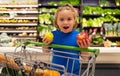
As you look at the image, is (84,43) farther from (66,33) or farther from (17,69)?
(66,33)

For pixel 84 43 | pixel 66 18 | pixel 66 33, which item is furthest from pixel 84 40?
pixel 66 33

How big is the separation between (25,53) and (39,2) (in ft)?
18.9

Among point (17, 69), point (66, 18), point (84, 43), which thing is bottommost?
point (17, 69)

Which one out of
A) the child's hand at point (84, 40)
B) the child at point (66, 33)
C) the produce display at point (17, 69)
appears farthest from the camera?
the child at point (66, 33)

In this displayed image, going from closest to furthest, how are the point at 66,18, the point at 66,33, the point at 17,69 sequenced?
the point at 17,69, the point at 66,18, the point at 66,33

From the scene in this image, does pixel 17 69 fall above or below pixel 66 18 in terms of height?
below

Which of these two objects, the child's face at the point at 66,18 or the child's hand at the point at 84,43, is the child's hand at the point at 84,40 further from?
the child's face at the point at 66,18

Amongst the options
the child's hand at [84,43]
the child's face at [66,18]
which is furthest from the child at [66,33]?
the child's hand at [84,43]

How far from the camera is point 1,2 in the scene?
725cm

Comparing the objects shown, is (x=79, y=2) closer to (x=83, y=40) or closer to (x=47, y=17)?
(x=47, y=17)

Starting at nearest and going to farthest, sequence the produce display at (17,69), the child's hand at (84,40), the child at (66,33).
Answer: the produce display at (17,69) < the child's hand at (84,40) < the child at (66,33)

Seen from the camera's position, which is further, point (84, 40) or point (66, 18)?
point (66, 18)

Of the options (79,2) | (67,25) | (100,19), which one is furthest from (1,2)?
(67,25)

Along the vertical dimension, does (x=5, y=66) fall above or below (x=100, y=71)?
above
